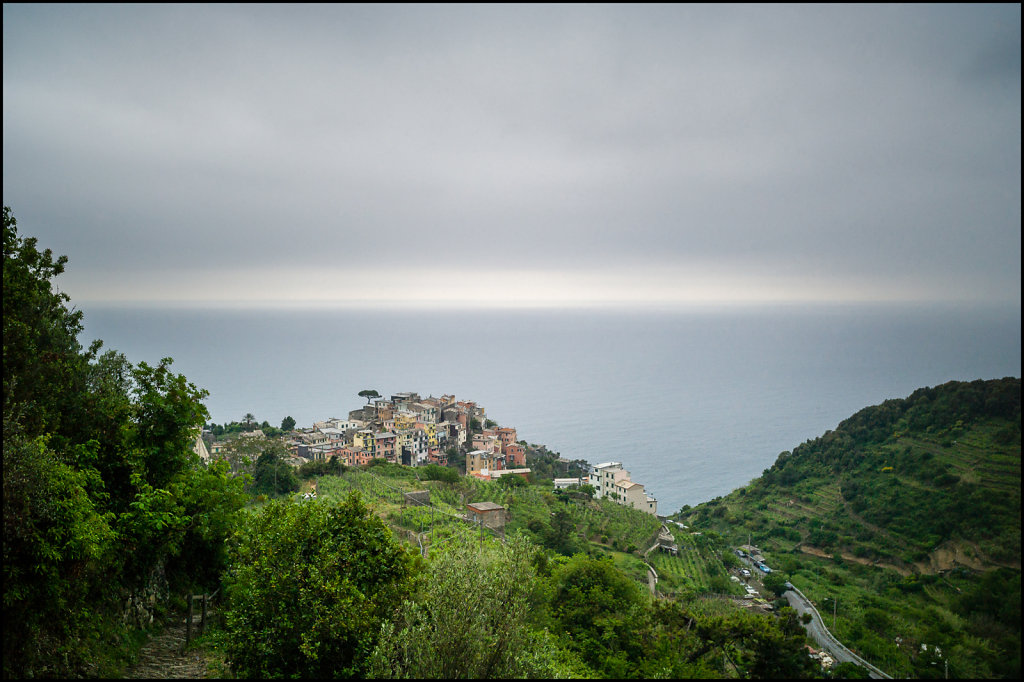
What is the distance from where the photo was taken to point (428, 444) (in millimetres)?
40031

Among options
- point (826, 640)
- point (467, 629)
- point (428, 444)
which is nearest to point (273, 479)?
point (467, 629)

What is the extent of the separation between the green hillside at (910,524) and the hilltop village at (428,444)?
220 inches

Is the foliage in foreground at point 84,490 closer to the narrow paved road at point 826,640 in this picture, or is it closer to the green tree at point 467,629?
the green tree at point 467,629

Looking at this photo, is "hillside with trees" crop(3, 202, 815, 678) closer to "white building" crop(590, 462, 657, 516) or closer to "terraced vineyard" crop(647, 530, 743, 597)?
"terraced vineyard" crop(647, 530, 743, 597)

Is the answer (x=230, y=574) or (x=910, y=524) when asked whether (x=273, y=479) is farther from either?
(x=910, y=524)

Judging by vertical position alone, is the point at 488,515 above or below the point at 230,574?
below

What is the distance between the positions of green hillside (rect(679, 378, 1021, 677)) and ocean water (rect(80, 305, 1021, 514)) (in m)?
4.52

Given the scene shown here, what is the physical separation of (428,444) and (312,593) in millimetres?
34571

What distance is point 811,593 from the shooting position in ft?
49.8

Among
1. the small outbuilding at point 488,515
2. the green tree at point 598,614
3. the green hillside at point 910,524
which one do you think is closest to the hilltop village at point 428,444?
the green hillside at point 910,524

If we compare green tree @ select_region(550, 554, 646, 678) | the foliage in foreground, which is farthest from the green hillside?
the foliage in foreground

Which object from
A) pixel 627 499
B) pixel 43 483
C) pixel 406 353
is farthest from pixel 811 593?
pixel 406 353

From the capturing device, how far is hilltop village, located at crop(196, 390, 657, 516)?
2969cm

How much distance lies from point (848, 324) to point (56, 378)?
137m
